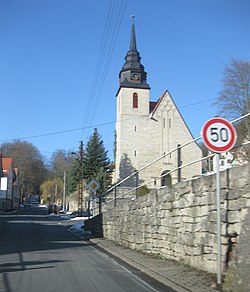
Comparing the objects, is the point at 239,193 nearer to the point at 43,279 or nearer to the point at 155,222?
the point at 43,279

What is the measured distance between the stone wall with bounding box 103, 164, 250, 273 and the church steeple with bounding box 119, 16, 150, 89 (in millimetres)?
51014

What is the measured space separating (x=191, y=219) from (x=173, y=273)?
4.21ft

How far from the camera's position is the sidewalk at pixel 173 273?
7211 mm

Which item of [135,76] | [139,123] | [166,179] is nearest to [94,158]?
[139,123]

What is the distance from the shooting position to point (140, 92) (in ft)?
212

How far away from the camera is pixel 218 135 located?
7.20 meters

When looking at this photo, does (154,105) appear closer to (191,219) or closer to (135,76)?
(135,76)

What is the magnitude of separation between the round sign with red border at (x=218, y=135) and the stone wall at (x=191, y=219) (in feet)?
1.69

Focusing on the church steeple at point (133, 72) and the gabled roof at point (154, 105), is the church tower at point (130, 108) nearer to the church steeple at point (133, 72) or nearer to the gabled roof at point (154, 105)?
the church steeple at point (133, 72)

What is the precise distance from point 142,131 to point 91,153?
858 cm

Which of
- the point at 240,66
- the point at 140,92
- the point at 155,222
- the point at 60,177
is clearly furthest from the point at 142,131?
the point at 155,222

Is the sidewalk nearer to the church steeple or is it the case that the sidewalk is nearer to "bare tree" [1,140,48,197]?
the church steeple

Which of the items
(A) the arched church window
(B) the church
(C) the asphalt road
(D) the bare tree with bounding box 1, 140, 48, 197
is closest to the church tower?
(B) the church

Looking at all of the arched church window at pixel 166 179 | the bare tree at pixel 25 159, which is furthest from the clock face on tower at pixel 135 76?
the arched church window at pixel 166 179
